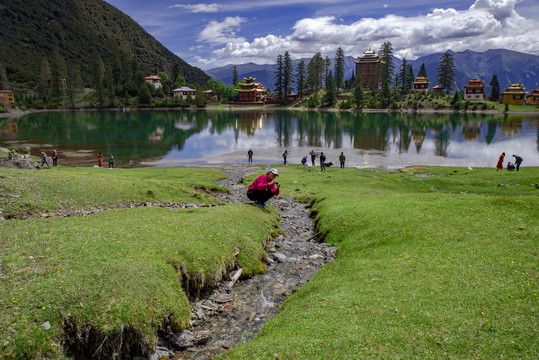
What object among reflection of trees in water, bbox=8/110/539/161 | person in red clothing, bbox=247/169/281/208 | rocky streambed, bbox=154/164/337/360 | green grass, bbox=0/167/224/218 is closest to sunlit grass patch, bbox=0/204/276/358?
rocky streambed, bbox=154/164/337/360

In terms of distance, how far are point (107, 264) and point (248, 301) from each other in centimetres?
671

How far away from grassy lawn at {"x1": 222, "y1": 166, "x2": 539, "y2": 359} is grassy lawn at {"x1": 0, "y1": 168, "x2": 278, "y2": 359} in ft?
13.8

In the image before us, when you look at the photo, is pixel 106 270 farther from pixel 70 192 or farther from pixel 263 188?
pixel 70 192

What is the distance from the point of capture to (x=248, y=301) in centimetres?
1633

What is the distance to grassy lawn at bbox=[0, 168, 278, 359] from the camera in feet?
36.0

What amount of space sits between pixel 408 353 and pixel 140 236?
1387cm

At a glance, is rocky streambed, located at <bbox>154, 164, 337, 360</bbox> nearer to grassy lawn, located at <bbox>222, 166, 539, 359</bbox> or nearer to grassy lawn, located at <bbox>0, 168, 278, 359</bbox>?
grassy lawn, located at <bbox>0, 168, 278, 359</bbox>

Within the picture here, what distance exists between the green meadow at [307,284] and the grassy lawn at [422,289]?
2.2 inches

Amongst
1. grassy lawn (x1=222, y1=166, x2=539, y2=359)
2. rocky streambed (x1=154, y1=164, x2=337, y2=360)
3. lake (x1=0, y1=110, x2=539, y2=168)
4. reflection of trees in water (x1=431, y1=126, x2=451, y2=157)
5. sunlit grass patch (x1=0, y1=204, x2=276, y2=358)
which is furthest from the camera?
reflection of trees in water (x1=431, y1=126, x2=451, y2=157)

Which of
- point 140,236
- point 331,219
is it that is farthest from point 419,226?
point 140,236

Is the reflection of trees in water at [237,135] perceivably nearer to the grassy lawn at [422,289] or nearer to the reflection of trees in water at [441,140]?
the reflection of trees in water at [441,140]

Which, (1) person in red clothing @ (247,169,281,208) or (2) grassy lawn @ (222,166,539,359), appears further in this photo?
(1) person in red clothing @ (247,169,281,208)

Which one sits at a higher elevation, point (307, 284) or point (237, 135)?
point (237, 135)

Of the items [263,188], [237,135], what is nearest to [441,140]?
[237,135]
